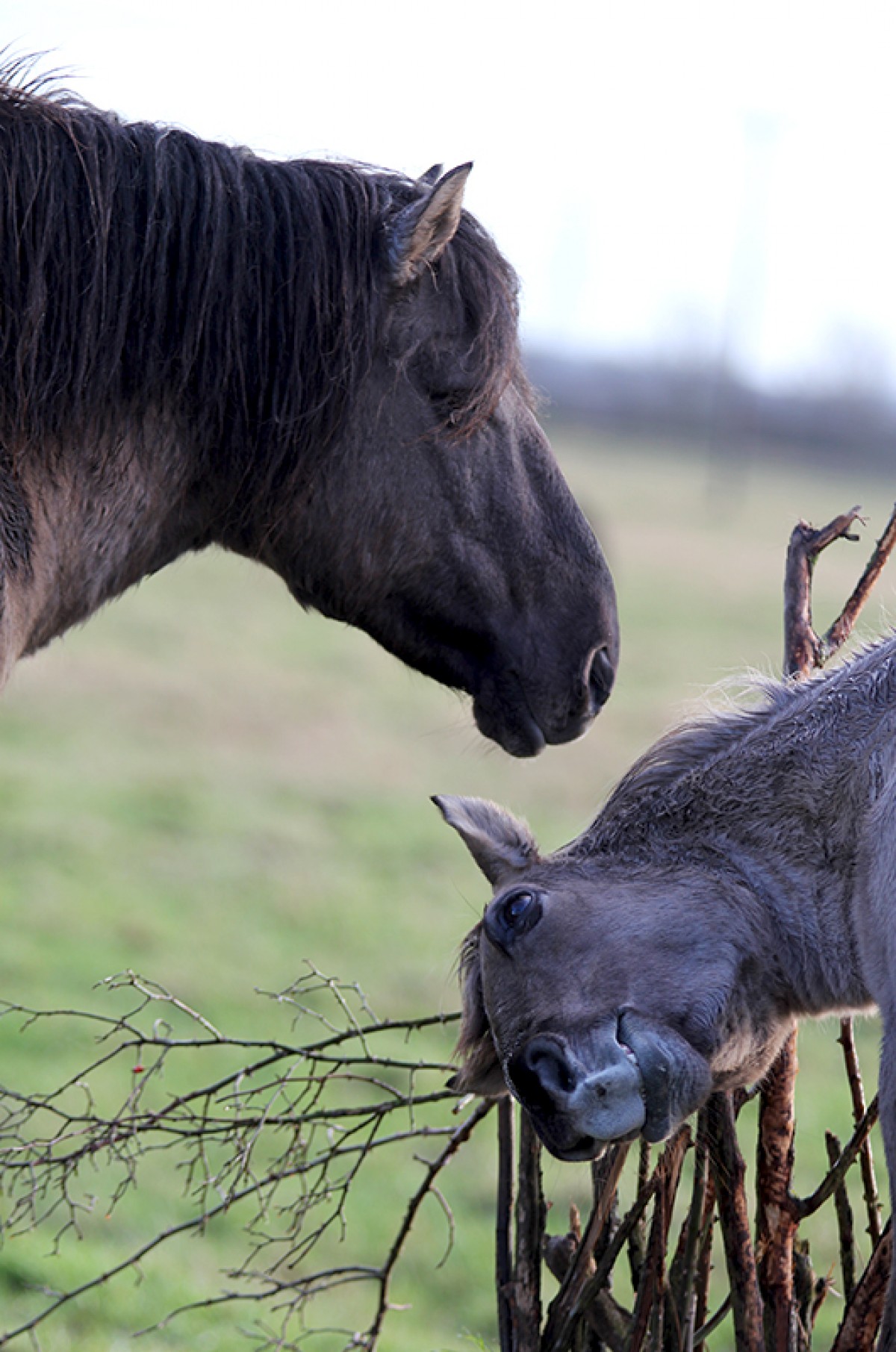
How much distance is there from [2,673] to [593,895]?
45.6 inches

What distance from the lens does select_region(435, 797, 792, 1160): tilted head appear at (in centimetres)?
210

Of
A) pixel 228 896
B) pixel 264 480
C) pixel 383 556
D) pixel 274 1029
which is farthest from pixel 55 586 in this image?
pixel 228 896

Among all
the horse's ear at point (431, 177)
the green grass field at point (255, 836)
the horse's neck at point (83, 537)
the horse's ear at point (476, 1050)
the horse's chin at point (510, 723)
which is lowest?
the green grass field at point (255, 836)

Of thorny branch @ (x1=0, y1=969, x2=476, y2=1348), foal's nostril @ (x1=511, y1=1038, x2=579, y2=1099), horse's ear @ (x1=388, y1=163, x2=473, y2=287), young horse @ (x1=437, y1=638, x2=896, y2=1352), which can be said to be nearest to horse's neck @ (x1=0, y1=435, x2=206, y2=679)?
horse's ear @ (x1=388, y1=163, x2=473, y2=287)

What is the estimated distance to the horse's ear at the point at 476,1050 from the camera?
7.69ft

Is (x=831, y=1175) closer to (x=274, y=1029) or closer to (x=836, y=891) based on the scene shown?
(x=836, y=891)

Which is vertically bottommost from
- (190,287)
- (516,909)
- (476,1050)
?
(476,1050)

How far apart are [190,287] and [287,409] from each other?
0.30 metres

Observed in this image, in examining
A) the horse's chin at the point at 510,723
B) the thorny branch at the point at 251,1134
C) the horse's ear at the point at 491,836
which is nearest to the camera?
the horse's ear at the point at 491,836

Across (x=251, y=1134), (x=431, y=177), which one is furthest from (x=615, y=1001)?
(x=251, y=1134)

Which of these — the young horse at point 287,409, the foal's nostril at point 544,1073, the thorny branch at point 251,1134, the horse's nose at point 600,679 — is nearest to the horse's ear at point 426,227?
the young horse at point 287,409

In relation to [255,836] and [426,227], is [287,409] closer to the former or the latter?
[426,227]

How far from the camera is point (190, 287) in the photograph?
2.67 meters

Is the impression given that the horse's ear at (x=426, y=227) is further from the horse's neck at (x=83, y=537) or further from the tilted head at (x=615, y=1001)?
the tilted head at (x=615, y=1001)
